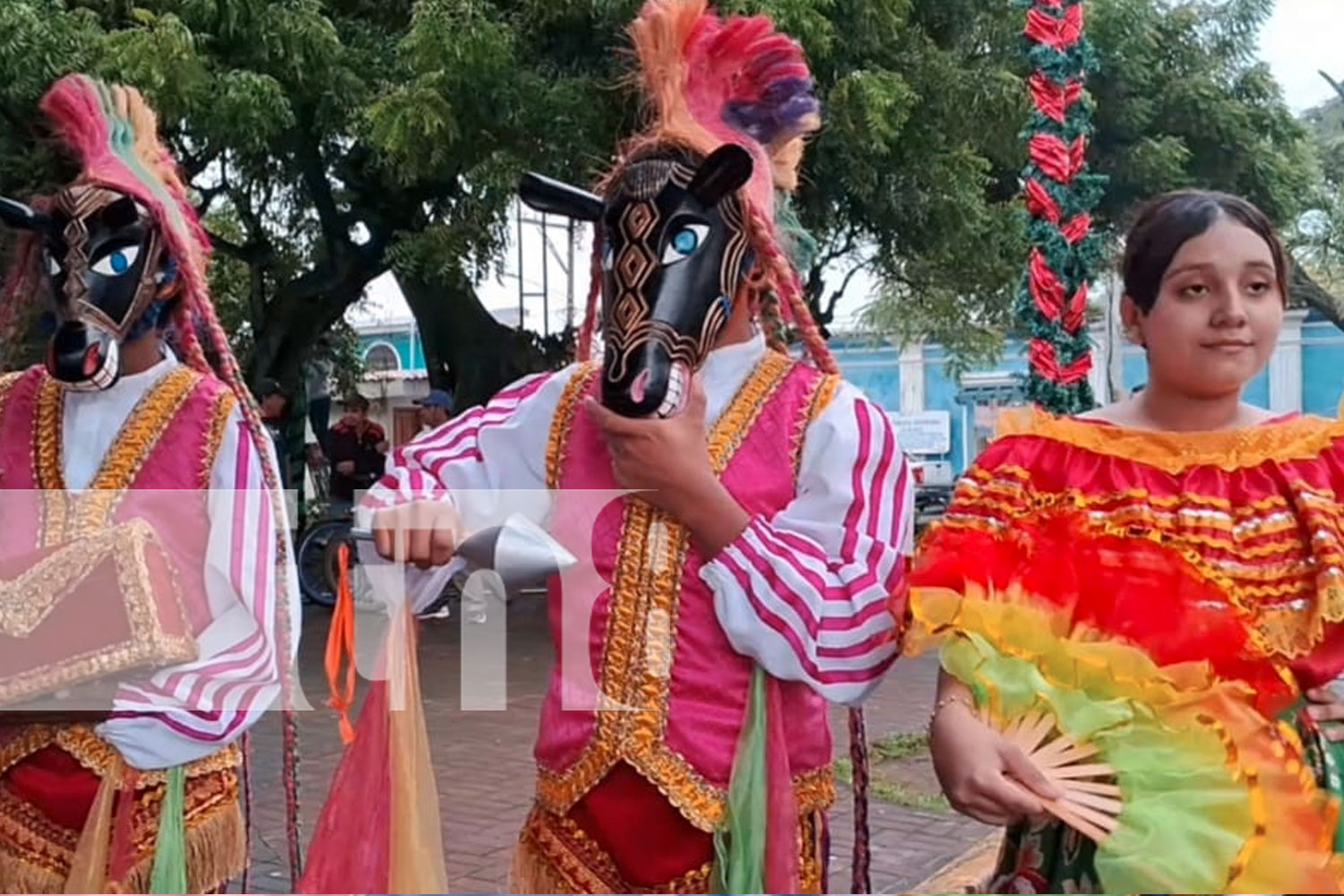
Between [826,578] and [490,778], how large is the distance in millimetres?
4011

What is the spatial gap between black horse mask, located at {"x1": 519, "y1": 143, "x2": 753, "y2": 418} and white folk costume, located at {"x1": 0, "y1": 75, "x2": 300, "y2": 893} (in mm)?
772

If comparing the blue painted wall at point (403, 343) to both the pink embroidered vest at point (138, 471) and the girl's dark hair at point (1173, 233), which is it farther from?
the girl's dark hair at point (1173, 233)

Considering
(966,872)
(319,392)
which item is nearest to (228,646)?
(966,872)

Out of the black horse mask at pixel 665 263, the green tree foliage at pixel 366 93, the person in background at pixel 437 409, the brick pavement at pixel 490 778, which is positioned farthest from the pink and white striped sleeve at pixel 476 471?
the person in background at pixel 437 409

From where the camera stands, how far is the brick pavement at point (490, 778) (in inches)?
176

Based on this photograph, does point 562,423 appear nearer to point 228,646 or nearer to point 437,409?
point 228,646

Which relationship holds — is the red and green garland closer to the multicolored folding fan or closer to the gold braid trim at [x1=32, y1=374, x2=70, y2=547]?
the multicolored folding fan

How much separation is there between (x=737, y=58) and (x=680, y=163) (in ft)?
0.72

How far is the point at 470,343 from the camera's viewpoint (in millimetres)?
9891

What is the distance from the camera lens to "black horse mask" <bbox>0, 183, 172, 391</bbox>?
7.74 feet

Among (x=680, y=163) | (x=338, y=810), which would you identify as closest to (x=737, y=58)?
(x=680, y=163)

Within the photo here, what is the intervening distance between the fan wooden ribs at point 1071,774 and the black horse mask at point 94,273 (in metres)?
1.58

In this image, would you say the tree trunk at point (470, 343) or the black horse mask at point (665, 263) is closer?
the black horse mask at point (665, 263)

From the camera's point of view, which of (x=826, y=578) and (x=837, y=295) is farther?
(x=837, y=295)
